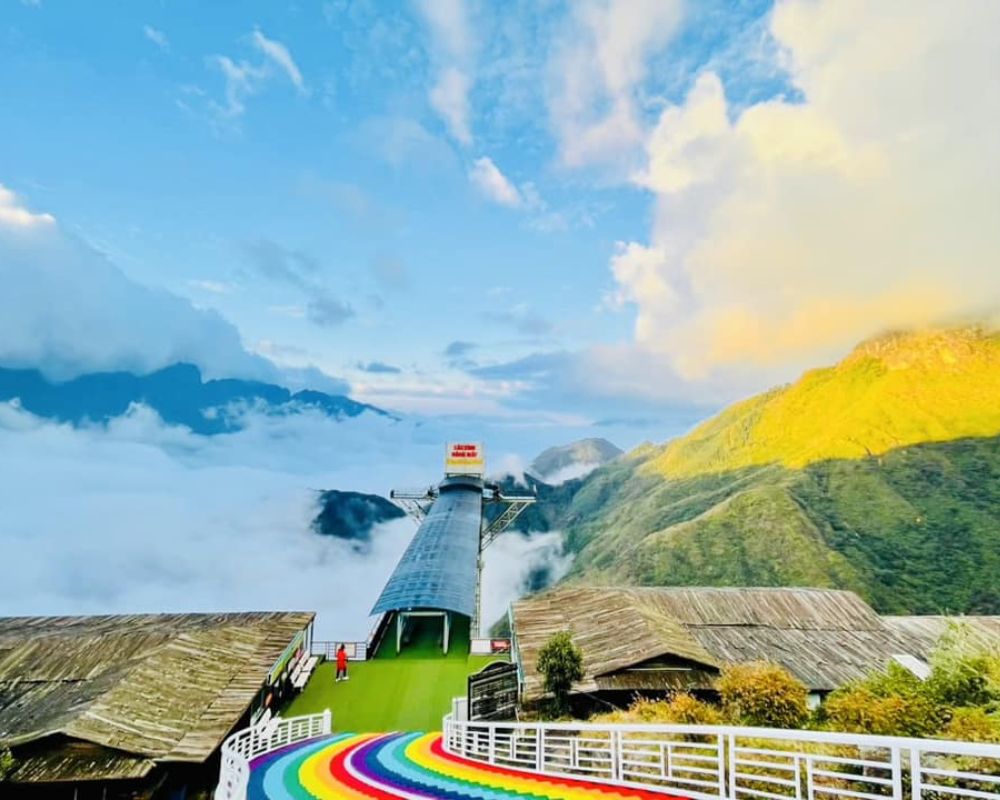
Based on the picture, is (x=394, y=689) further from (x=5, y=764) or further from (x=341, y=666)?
(x=5, y=764)

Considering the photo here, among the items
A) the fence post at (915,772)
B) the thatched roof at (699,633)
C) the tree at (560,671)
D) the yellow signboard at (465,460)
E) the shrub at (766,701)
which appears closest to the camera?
the fence post at (915,772)

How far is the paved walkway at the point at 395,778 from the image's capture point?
791cm

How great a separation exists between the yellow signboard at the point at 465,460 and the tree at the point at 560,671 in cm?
3852

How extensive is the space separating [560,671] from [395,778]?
8.40 metres

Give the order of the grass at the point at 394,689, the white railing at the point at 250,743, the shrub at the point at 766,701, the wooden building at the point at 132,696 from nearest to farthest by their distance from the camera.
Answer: the white railing at the point at 250,743
the shrub at the point at 766,701
the wooden building at the point at 132,696
the grass at the point at 394,689

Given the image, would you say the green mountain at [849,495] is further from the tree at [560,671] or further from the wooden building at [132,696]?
the wooden building at [132,696]

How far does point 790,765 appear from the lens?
6.16 metres

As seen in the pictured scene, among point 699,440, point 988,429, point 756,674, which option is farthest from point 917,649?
point 699,440

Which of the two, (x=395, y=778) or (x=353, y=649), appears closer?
(x=395, y=778)

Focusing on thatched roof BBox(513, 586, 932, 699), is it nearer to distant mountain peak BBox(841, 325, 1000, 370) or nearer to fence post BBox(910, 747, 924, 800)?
fence post BBox(910, 747, 924, 800)

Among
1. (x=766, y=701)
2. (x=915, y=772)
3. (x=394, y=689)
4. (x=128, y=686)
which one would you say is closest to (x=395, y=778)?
(x=766, y=701)

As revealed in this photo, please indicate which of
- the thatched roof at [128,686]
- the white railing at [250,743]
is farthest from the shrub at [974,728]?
the thatched roof at [128,686]

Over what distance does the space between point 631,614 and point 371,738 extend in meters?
10.2

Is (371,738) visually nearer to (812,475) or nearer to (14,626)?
(14,626)
